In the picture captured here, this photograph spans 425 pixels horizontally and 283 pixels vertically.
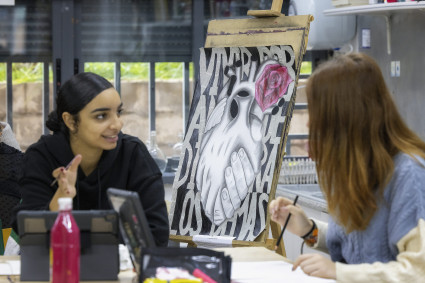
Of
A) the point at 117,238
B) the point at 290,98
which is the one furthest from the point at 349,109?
the point at 290,98

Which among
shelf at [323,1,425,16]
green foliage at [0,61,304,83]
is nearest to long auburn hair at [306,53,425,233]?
shelf at [323,1,425,16]

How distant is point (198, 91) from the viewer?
3451 mm

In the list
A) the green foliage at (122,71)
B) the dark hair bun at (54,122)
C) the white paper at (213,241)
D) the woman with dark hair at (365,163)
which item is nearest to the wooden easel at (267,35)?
the white paper at (213,241)

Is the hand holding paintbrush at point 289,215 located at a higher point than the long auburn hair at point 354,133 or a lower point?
lower

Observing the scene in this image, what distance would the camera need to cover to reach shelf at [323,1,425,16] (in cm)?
358

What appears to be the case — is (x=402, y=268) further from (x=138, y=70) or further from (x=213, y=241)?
(x=138, y=70)

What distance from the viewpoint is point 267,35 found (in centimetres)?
341

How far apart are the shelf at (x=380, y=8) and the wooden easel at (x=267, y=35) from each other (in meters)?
0.55

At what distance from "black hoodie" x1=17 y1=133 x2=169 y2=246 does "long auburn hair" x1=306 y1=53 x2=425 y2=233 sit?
34.4 inches

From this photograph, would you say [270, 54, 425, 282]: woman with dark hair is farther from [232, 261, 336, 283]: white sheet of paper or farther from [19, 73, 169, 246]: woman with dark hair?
[19, 73, 169, 246]: woman with dark hair

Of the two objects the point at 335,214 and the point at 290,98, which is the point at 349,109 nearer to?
the point at 335,214

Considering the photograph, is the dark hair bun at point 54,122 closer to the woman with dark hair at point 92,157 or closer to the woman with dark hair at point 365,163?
the woman with dark hair at point 92,157

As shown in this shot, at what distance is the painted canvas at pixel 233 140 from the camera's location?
326 centimetres

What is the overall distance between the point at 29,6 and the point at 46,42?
258 mm
